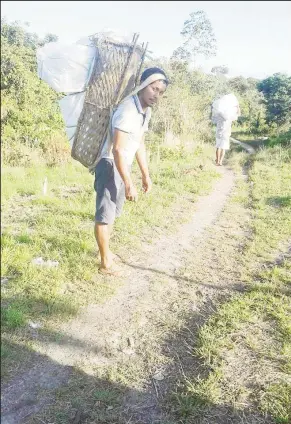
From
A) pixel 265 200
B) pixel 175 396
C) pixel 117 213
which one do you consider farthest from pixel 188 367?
pixel 265 200

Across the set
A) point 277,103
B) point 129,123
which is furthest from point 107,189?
point 277,103

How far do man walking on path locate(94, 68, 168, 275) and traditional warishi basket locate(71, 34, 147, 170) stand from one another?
19 cm

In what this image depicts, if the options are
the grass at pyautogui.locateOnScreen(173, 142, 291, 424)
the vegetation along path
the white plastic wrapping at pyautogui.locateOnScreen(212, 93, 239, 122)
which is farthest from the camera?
the white plastic wrapping at pyautogui.locateOnScreen(212, 93, 239, 122)

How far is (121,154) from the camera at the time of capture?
8.58 ft

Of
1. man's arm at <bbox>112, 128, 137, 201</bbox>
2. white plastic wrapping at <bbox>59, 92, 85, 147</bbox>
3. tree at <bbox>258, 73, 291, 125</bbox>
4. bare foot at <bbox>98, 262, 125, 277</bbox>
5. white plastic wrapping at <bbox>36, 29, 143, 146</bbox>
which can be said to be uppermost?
tree at <bbox>258, 73, 291, 125</bbox>

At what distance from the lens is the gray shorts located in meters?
2.87

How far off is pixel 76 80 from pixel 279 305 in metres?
2.51

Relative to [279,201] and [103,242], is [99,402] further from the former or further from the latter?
[279,201]

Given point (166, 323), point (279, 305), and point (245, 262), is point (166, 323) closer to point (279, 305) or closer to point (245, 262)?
point (279, 305)

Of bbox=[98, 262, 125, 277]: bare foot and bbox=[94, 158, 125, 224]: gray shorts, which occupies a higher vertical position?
bbox=[94, 158, 125, 224]: gray shorts

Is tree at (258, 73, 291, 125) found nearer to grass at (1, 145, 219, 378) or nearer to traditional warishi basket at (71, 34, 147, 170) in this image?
grass at (1, 145, 219, 378)

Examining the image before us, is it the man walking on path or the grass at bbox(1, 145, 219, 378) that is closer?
the grass at bbox(1, 145, 219, 378)

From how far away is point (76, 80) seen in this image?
1.63 m

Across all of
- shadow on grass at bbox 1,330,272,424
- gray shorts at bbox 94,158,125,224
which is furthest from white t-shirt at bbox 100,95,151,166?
shadow on grass at bbox 1,330,272,424
